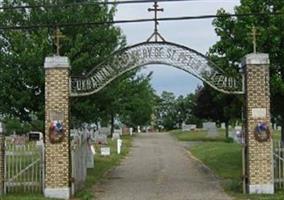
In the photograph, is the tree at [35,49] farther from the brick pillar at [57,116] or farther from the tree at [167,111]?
the tree at [167,111]

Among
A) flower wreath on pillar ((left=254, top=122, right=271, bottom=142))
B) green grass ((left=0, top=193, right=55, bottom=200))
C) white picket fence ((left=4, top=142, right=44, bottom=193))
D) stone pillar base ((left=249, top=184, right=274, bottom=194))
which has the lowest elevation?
green grass ((left=0, top=193, right=55, bottom=200))

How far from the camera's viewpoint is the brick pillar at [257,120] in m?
19.8

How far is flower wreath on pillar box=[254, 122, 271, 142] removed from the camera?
19.8 m

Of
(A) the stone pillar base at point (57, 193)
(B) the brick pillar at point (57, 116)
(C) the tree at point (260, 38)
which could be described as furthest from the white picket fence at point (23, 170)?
(C) the tree at point (260, 38)

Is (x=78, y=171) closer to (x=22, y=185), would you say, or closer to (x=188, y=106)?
(x=22, y=185)

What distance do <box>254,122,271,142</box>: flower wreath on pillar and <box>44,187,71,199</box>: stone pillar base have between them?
5503 millimetres

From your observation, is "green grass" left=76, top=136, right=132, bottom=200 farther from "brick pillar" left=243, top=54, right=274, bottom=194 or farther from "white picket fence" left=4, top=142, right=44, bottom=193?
"brick pillar" left=243, top=54, right=274, bottom=194

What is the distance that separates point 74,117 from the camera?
28484 millimetres

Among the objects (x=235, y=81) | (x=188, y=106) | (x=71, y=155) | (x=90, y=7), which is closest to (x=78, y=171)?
(x=71, y=155)

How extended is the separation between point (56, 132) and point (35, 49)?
6632 mm

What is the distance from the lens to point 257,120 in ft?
65.5

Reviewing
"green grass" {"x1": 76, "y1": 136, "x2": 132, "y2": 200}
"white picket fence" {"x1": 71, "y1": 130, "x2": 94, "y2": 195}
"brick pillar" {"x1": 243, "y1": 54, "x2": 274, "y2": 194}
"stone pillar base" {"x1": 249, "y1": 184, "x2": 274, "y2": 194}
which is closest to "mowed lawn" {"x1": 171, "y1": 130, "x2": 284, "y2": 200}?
"stone pillar base" {"x1": 249, "y1": 184, "x2": 274, "y2": 194}

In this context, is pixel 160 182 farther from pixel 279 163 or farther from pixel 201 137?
pixel 201 137

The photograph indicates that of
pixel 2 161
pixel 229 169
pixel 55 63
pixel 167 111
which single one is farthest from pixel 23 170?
pixel 167 111
